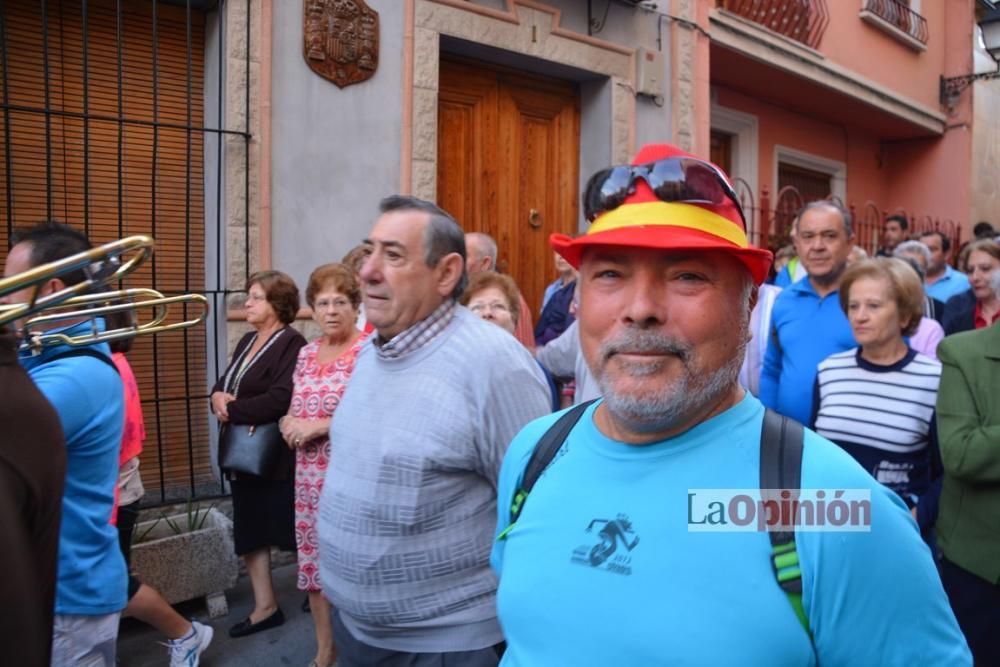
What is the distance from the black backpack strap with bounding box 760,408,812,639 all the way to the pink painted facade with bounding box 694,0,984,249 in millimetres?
6983

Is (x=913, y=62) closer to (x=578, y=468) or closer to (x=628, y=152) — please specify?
(x=628, y=152)

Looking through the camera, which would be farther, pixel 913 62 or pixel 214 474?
pixel 913 62

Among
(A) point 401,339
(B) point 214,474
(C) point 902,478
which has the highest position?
(A) point 401,339

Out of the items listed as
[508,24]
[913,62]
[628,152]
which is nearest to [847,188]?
[913,62]

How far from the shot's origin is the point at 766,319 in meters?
3.92

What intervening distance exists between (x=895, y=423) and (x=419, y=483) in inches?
71.6

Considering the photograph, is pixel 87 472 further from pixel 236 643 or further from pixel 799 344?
pixel 799 344

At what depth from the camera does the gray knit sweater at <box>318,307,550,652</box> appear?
2123 millimetres

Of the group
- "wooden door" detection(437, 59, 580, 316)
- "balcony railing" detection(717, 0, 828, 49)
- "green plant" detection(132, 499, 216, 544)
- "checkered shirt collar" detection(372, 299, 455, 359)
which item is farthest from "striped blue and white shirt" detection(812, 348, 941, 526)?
"balcony railing" detection(717, 0, 828, 49)

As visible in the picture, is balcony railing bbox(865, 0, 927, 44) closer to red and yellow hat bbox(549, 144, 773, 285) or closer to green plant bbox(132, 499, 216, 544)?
green plant bbox(132, 499, 216, 544)

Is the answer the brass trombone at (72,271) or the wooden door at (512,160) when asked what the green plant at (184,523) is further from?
the brass trombone at (72,271)

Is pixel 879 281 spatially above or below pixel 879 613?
above

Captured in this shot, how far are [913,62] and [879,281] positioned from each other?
10.8m

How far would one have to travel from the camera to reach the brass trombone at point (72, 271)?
1.07m
